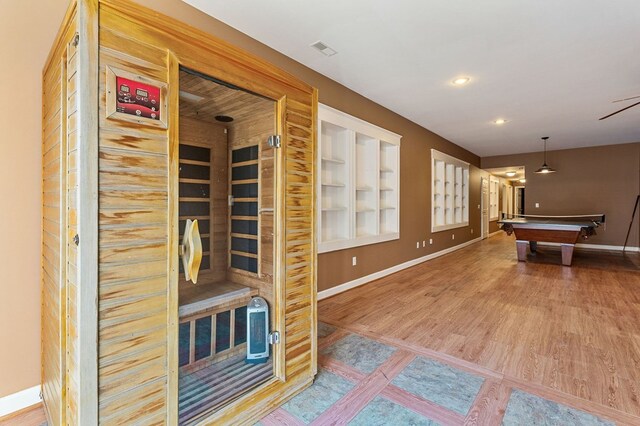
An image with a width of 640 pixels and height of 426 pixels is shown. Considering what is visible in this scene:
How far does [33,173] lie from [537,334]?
4120 millimetres

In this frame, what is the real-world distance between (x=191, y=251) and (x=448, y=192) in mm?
6982

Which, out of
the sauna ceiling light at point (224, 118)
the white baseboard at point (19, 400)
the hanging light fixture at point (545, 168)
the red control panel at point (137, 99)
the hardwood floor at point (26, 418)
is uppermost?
the hanging light fixture at point (545, 168)

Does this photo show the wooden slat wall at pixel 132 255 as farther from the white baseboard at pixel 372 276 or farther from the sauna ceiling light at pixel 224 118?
the white baseboard at pixel 372 276

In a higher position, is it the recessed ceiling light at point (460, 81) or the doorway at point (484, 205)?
the recessed ceiling light at point (460, 81)

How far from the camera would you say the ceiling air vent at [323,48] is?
116 inches

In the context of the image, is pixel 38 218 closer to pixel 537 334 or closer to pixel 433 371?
pixel 433 371

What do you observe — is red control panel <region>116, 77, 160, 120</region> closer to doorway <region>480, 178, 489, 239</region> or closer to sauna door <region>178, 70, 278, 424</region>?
sauna door <region>178, 70, 278, 424</region>

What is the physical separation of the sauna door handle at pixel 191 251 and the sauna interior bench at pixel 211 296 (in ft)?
0.19

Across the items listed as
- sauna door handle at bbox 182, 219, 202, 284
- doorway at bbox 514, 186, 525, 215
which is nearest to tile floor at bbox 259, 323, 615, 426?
sauna door handle at bbox 182, 219, 202, 284

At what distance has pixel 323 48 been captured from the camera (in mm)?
3029

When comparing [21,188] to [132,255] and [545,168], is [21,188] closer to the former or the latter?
[132,255]

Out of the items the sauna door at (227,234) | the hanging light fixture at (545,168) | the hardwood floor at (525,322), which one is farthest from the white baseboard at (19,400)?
the hanging light fixture at (545,168)

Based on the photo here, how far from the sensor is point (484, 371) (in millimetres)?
2154

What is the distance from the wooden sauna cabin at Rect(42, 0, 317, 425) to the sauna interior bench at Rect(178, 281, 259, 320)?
0.5 inches
